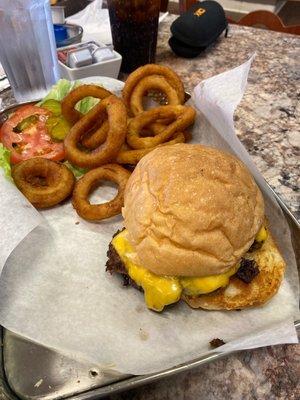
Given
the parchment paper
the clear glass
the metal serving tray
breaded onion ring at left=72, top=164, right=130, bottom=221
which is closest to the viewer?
the metal serving tray

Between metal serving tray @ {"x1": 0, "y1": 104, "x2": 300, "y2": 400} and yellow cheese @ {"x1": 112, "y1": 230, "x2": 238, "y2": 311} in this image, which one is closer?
metal serving tray @ {"x1": 0, "y1": 104, "x2": 300, "y2": 400}

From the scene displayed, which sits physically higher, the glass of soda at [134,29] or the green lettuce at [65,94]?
the glass of soda at [134,29]

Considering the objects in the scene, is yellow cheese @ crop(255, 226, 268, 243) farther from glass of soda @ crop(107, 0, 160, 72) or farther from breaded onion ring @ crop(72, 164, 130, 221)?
glass of soda @ crop(107, 0, 160, 72)

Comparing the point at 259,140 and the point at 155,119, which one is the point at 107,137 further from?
the point at 259,140

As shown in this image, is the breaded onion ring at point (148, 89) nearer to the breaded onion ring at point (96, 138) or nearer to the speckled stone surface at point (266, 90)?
the breaded onion ring at point (96, 138)

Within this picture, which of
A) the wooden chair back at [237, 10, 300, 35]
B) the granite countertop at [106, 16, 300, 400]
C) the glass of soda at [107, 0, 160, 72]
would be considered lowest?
the granite countertop at [106, 16, 300, 400]

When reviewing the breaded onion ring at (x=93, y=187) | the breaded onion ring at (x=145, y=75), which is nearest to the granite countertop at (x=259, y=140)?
the breaded onion ring at (x=145, y=75)

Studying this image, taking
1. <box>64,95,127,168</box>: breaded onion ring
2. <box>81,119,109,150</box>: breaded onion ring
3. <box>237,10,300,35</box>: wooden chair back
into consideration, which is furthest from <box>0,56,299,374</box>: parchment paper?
<box>237,10,300,35</box>: wooden chair back
